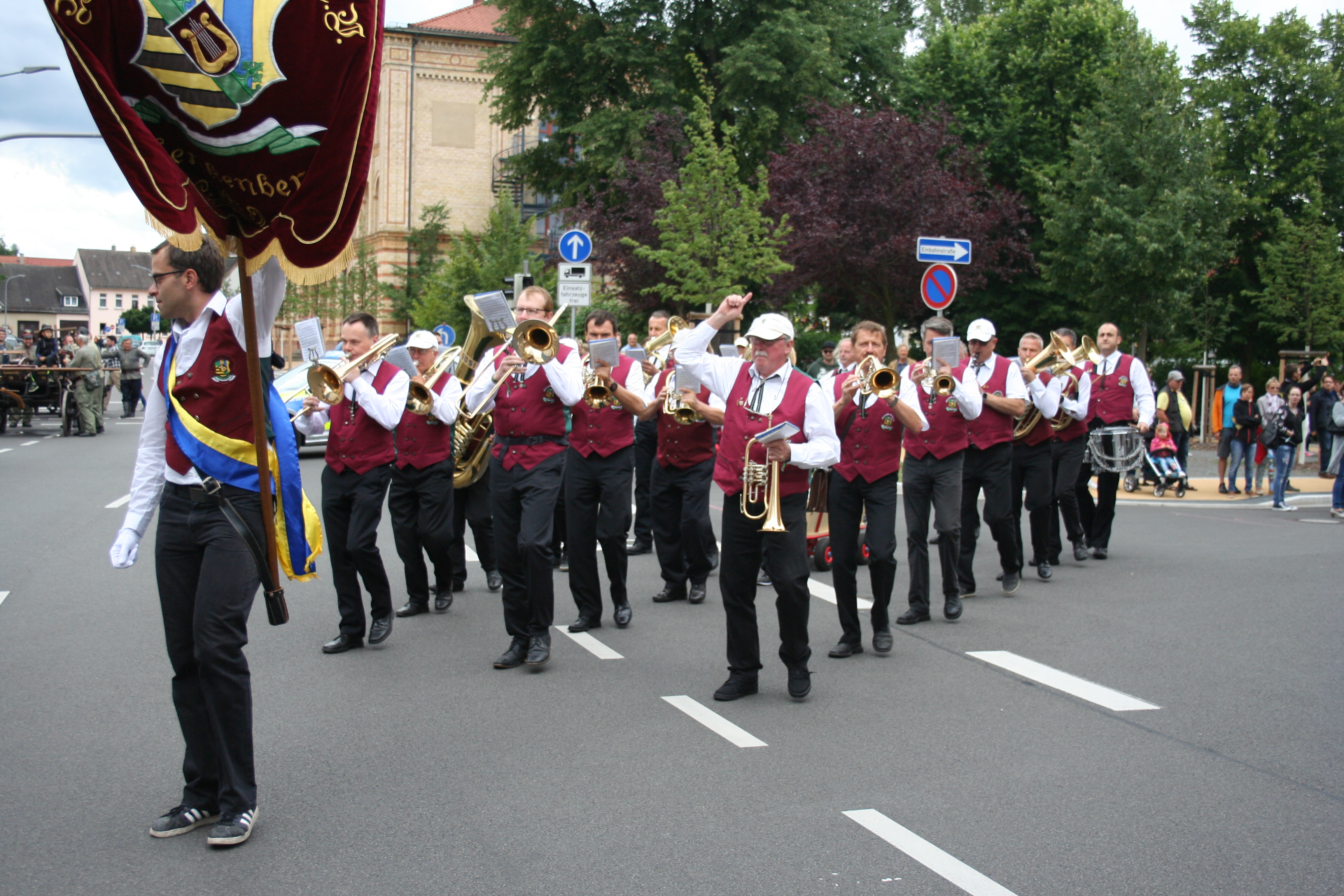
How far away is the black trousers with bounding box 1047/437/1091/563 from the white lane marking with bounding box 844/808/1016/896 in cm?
633

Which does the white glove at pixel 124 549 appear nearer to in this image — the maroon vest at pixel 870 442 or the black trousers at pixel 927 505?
the maroon vest at pixel 870 442

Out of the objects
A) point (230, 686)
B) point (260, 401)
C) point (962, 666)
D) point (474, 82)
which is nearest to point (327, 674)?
point (230, 686)

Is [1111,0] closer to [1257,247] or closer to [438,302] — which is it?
[1257,247]

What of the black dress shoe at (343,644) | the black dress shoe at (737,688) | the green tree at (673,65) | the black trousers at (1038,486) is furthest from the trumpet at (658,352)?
the green tree at (673,65)

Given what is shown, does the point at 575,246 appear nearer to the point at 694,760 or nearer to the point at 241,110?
the point at 694,760

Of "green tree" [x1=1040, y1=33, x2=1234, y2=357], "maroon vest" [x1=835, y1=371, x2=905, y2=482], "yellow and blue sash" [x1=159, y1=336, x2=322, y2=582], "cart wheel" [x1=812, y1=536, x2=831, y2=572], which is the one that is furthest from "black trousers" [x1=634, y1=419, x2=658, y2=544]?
"green tree" [x1=1040, y1=33, x2=1234, y2=357]

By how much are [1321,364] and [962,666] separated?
65.3 feet

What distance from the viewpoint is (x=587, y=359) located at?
26.4ft

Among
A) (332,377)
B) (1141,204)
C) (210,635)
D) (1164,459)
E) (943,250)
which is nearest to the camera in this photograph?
(210,635)

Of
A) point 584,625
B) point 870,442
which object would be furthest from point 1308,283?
point 584,625

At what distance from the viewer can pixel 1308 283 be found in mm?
29469

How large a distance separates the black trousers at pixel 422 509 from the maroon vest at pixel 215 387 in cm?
349

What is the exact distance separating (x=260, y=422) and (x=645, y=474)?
717cm

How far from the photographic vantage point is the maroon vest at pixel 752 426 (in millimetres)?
6188
